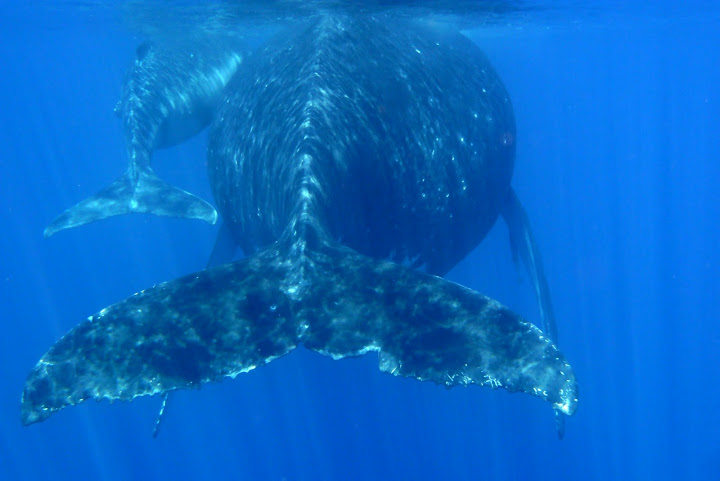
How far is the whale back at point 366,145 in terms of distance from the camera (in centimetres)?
623

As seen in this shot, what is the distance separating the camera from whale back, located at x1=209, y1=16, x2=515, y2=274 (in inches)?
245

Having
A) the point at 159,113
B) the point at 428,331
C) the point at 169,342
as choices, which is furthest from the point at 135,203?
the point at 428,331

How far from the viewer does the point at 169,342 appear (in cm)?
446

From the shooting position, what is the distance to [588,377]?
22109 mm

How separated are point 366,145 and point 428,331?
108 inches

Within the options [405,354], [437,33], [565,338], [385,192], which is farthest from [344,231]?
[565,338]

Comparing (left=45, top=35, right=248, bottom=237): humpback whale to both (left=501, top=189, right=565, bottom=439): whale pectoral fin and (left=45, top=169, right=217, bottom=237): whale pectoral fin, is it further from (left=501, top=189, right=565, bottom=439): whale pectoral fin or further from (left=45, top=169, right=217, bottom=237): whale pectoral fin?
(left=501, top=189, right=565, bottom=439): whale pectoral fin

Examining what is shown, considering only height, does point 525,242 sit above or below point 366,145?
above

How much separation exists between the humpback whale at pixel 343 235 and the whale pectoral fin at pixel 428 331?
1 centimetres

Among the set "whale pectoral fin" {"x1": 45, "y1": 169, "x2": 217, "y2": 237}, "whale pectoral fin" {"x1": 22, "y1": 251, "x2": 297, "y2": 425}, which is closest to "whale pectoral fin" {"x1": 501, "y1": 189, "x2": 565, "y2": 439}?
"whale pectoral fin" {"x1": 45, "y1": 169, "x2": 217, "y2": 237}

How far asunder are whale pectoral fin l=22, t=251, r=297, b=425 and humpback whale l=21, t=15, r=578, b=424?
1 cm

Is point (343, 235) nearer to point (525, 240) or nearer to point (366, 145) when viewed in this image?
point (366, 145)

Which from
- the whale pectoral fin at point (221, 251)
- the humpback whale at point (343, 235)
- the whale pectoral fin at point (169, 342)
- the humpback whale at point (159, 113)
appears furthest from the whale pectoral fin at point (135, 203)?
the whale pectoral fin at point (169, 342)

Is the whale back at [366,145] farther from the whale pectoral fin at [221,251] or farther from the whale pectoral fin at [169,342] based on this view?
the whale pectoral fin at [221,251]
